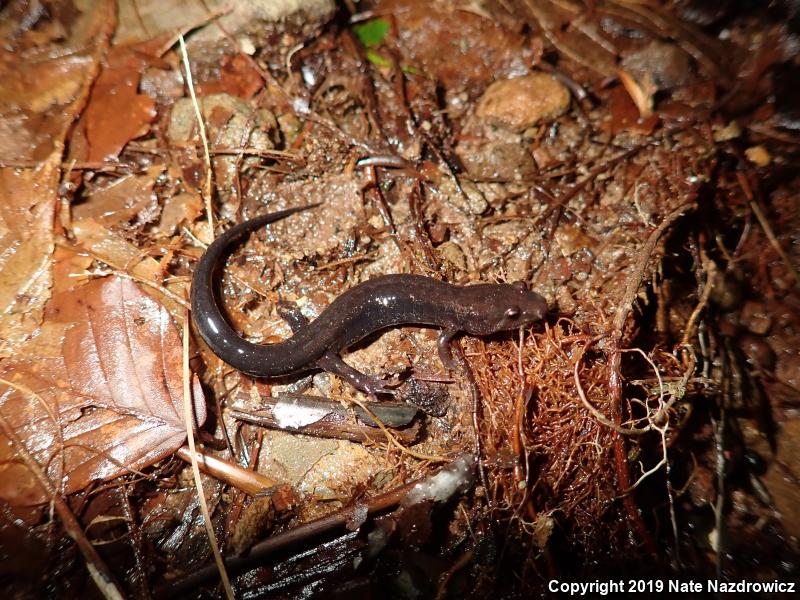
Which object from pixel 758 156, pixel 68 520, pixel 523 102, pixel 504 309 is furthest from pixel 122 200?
pixel 758 156

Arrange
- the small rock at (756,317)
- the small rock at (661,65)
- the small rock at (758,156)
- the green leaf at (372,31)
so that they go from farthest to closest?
1. the green leaf at (372,31)
2. the small rock at (661,65)
3. the small rock at (758,156)
4. the small rock at (756,317)

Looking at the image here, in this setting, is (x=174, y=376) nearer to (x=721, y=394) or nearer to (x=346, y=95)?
(x=346, y=95)

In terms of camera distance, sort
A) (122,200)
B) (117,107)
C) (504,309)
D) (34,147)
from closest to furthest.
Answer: (504,309) → (34,147) → (122,200) → (117,107)

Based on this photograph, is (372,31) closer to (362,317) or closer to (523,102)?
(523,102)

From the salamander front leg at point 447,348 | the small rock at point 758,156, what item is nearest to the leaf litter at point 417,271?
the small rock at point 758,156

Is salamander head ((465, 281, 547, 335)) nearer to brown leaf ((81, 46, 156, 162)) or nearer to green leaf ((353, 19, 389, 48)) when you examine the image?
green leaf ((353, 19, 389, 48))

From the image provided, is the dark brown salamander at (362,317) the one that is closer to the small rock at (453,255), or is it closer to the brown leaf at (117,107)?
the small rock at (453,255)

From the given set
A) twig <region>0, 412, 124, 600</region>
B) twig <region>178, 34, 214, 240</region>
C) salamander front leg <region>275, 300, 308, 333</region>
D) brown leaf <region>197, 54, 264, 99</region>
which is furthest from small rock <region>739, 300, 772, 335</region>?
twig <region>0, 412, 124, 600</region>
